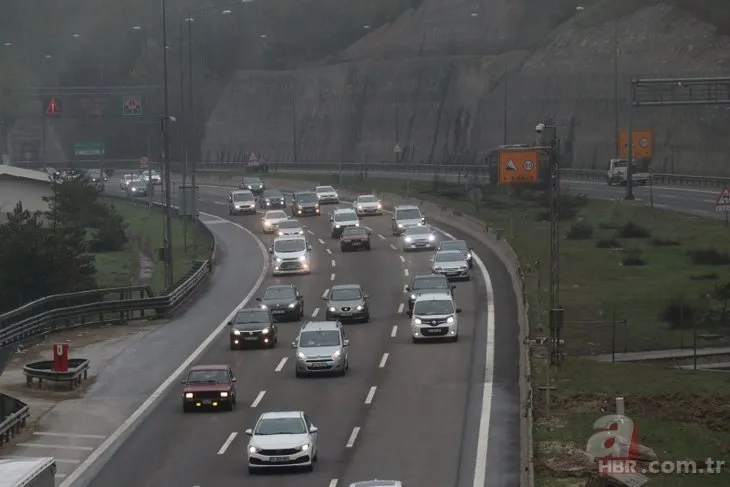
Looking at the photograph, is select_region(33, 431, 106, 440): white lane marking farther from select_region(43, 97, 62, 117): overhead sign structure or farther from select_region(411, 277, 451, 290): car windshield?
select_region(43, 97, 62, 117): overhead sign structure

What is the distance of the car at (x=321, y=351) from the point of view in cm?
4412

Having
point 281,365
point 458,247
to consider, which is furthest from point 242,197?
Result: point 281,365

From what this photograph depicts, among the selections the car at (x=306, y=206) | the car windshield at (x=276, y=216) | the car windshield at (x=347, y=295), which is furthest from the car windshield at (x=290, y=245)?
the car at (x=306, y=206)

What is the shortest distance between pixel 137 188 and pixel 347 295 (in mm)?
78337

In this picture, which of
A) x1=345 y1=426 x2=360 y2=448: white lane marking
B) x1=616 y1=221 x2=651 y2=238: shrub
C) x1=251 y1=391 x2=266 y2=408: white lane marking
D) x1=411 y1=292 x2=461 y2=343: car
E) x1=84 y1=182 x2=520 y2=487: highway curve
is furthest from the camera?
x1=616 y1=221 x2=651 y2=238: shrub

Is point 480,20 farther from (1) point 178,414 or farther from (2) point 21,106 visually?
(1) point 178,414

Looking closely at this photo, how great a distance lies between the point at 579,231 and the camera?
272 feet

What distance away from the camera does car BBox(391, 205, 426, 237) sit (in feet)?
271

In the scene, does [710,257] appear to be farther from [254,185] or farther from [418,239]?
[254,185]

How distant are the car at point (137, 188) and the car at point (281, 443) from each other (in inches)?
3880

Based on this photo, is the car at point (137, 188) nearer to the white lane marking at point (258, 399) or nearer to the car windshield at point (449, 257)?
the car windshield at point (449, 257)

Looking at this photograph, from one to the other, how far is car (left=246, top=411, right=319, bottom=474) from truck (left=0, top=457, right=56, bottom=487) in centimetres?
717

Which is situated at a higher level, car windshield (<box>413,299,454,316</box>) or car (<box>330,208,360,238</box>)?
car (<box>330,208,360,238</box>)

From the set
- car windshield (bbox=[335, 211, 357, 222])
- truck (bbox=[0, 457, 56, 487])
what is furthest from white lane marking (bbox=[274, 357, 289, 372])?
car windshield (bbox=[335, 211, 357, 222])
